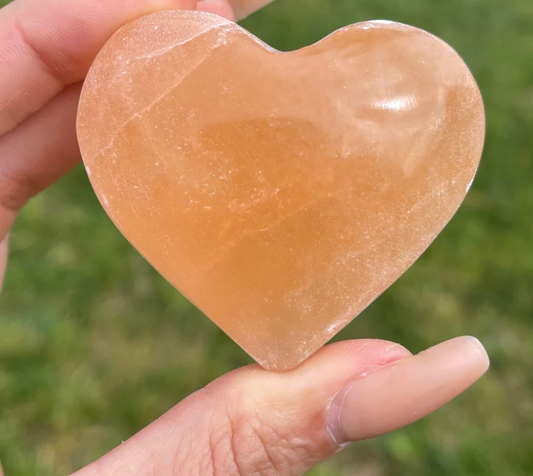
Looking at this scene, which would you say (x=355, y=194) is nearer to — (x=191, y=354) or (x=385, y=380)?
(x=385, y=380)

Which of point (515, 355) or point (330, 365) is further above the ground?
point (330, 365)

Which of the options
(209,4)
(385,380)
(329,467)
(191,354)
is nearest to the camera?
(385,380)

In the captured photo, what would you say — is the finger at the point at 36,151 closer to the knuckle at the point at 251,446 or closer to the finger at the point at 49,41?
the finger at the point at 49,41

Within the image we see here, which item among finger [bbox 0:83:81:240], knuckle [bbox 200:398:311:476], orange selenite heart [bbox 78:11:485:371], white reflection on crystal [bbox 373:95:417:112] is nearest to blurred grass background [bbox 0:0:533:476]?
finger [bbox 0:83:81:240]

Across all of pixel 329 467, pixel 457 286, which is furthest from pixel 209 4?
pixel 329 467

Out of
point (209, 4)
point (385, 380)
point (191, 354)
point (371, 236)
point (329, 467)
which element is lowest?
point (329, 467)

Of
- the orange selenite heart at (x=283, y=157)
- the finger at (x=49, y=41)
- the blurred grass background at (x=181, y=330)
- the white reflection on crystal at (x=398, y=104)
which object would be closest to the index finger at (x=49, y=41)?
the finger at (x=49, y=41)
